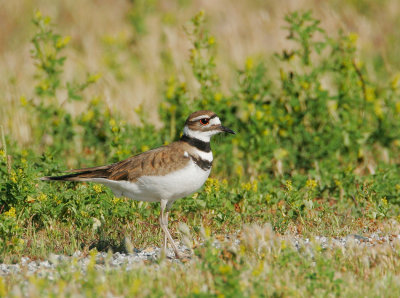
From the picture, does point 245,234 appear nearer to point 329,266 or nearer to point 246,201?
point 329,266

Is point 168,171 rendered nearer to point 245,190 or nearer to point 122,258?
point 122,258

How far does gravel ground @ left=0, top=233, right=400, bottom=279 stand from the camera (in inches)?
210

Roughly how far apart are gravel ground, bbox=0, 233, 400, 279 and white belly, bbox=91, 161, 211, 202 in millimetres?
579

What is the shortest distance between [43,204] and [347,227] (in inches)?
128

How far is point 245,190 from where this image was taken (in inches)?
285

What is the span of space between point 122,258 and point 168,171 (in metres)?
0.92

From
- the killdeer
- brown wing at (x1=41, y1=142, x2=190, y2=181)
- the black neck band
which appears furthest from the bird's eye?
brown wing at (x1=41, y1=142, x2=190, y2=181)

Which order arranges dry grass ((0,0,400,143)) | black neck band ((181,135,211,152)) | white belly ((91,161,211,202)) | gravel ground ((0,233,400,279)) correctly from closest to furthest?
gravel ground ((0,233,400,279)), white belly ((91,161,211,202)), black neck band ((181,135,211,152)), dry grass ((0,0,400,143))

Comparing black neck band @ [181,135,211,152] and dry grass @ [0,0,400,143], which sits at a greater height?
dry grass @ [0,0,400,143]

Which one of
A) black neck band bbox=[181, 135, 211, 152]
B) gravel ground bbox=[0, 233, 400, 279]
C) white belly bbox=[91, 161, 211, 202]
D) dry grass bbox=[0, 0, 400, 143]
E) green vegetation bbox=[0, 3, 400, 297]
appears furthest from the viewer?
dry grass bbox=[0, 0, 400, 143]

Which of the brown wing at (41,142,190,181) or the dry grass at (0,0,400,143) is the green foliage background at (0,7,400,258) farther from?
the dry grass at (0,0,400,143)

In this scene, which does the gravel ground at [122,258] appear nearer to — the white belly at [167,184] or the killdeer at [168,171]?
the killdeer at [168,171]

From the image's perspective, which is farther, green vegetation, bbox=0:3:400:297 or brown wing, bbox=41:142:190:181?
brown wing, bbox=41:142:190:181

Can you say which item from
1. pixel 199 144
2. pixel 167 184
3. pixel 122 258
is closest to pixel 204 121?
pixel 199 144
